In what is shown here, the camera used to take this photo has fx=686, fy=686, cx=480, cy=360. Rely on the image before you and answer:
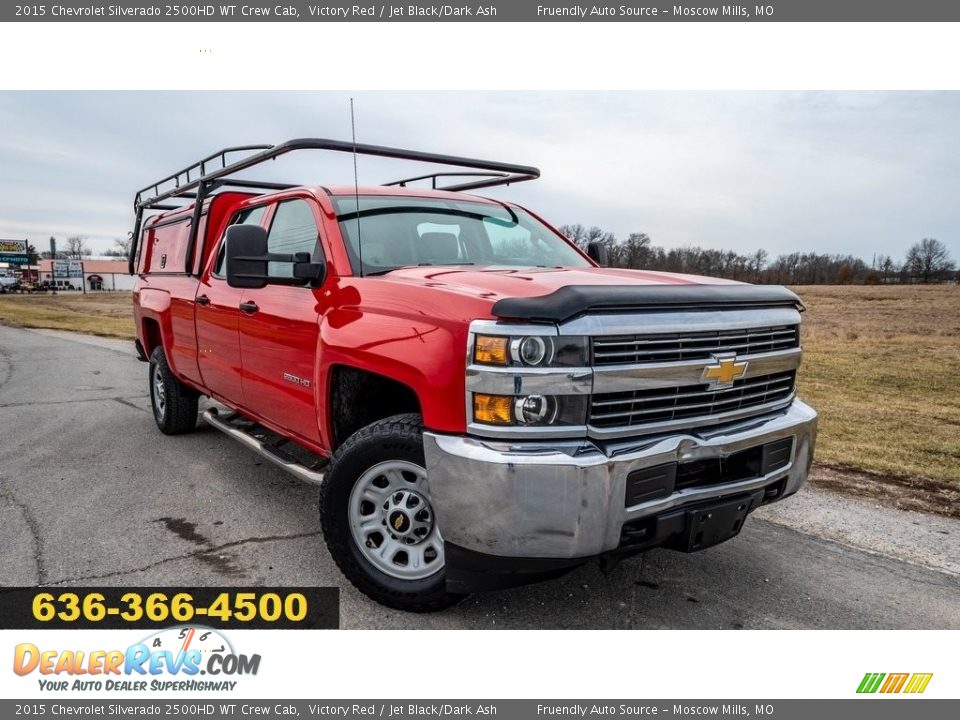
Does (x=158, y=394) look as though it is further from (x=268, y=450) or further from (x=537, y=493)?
(x=537, y=493)

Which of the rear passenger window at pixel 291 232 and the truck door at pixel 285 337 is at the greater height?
the rear passenger window at pixel 291 232

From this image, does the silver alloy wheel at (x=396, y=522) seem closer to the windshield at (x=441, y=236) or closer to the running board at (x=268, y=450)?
the running board at (x=268, y=450)

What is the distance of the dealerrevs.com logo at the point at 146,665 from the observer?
2680 millimetres

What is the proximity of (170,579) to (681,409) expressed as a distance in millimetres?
2603

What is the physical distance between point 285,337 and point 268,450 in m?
0.78

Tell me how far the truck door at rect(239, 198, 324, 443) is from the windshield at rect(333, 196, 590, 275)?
0.98 ft

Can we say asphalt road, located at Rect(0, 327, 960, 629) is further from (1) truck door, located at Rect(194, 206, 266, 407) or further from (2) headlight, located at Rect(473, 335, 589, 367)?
(2) headlight, located at Rect(473, 335, 589, 367)

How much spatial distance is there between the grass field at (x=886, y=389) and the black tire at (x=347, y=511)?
3.68 metres

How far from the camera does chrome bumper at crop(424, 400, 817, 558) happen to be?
2512 millimetres

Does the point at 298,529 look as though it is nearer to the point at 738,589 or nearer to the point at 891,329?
the point at 738,589

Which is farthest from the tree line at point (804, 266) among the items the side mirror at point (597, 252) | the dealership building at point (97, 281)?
the dealership building at point (97, 281)

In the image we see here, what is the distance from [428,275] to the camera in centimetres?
334

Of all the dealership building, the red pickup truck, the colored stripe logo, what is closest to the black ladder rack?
the red pickup truck

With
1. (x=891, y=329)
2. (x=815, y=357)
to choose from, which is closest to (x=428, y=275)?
(x=815, y=357)
